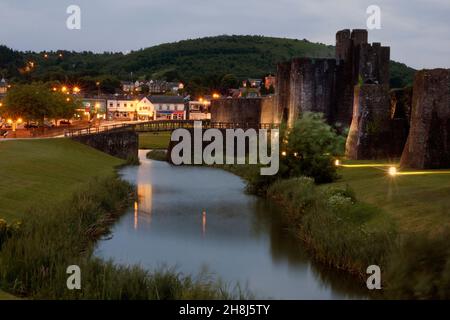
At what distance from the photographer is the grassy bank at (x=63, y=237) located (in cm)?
1673

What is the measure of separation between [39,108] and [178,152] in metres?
18.0

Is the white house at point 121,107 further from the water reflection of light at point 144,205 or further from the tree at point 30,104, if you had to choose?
the water reflection of light at point 144,205

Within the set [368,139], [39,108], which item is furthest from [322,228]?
[39,108]

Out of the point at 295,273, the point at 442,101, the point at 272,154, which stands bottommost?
the point at 295,273

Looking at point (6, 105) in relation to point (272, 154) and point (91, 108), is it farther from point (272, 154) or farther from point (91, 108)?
point (91, 108)

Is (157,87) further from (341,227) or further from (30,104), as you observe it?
(341,227)

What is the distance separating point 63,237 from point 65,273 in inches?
192

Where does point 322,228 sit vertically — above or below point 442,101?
below

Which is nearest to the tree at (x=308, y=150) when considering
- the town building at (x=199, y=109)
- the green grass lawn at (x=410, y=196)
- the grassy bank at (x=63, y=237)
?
the green grass lawn at (x=410, y=196)

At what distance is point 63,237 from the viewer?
73.5ft

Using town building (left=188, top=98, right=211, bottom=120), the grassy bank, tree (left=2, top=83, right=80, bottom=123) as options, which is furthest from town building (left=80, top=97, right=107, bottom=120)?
the grassy bank

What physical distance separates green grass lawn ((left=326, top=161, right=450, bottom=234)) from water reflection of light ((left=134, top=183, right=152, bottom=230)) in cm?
1024

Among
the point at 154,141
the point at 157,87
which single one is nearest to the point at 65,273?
the point at 154,141
